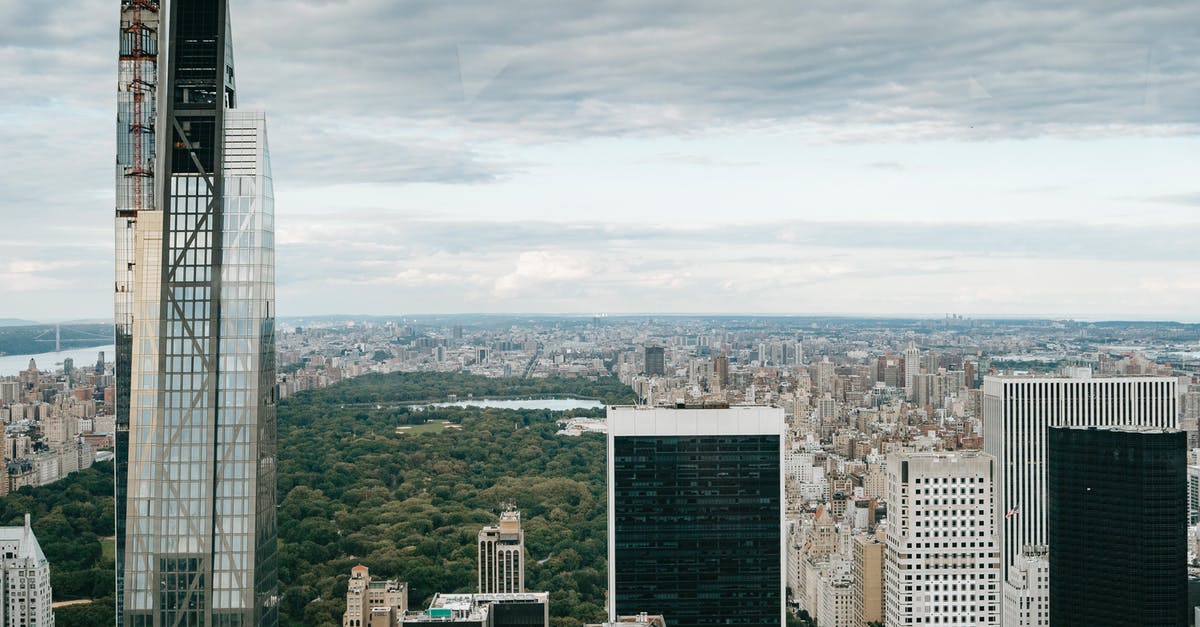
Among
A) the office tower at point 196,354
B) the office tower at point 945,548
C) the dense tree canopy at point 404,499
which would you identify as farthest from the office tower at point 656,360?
the office tower at point 196,354

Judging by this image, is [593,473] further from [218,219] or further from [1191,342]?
[218,219]

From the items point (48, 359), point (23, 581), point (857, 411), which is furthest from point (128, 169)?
point (857, 411)

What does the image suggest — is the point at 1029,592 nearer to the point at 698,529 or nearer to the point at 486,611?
the point at 698,529

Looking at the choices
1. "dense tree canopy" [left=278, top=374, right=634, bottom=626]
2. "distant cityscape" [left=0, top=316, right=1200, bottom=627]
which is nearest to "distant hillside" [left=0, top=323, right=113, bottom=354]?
"distant cityscape" [left=0, top=316, right=1200, bottom=627]

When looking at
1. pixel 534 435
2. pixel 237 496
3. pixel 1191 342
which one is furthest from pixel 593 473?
pixel 237 496

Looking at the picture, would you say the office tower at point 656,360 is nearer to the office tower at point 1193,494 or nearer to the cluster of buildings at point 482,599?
the cluster of buildings at point 482,599

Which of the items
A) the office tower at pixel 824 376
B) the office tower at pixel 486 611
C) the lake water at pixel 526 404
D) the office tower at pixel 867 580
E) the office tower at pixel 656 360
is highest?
the office tower at pixel 656 360

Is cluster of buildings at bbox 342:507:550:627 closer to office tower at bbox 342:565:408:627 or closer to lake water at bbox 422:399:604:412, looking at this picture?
office tower at bbox 342:565:408:627
